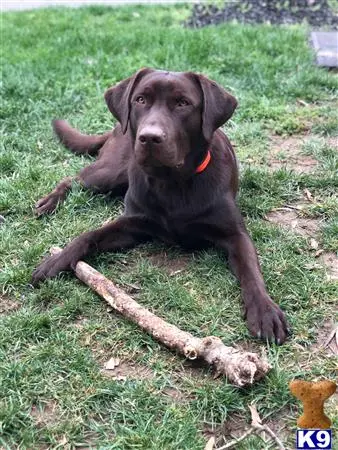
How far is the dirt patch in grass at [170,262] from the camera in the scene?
11.4ft

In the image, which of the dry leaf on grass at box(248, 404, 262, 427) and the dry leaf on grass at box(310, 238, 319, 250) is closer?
the dry leaf on grass at box(248, 404, 262, 427)

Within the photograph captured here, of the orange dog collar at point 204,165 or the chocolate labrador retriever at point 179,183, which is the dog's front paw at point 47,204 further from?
the orange dog collar at point 204,165

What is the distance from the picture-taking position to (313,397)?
1775 millimetres

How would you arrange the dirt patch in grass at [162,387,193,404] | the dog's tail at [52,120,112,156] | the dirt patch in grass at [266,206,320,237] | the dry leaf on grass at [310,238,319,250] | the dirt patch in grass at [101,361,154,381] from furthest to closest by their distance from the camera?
the dog's tail at [52,120,112,156], the dirt patch in grass at [266,206,320,237], the dry leaf on grass at [310,238,319,250], the dirt patch in grass at [101,361,154,381], the dirt patch in grass at [162,387,193,404]

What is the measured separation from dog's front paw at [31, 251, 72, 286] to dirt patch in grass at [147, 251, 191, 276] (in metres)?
0.47

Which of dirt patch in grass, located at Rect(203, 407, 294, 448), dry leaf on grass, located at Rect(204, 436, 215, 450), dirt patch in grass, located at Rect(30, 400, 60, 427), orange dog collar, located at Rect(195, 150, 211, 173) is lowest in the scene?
dirt patch in grass, located at Rect(30, 400, 60, 427)

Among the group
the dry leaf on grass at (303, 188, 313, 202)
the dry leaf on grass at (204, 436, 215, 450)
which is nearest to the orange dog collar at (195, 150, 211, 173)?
the dry leaf on grass at (303, 188, 313, 202)

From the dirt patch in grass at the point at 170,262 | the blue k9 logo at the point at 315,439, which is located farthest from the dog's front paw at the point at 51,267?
the blue k9 logo at the point at 315,439

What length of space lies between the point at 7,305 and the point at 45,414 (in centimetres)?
83

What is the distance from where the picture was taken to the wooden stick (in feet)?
8.36

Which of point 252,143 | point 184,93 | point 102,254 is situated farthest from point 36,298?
point 252,143

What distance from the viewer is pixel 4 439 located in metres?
2.39

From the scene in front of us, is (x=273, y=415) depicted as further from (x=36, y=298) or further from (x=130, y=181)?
(x=130, y=181)

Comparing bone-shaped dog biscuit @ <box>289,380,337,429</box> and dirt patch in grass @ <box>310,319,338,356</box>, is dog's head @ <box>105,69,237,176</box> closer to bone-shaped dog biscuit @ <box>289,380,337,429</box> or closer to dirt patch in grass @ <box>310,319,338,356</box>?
dirt patch in grass @ <box>310,319,338,356</box>
